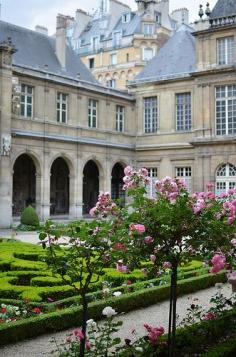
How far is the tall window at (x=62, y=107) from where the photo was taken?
26719mm

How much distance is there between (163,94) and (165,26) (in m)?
28.5

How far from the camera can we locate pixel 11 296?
8.80 m

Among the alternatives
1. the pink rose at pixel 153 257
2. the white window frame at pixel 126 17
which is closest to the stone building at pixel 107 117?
the pink rose at pixel 153 257

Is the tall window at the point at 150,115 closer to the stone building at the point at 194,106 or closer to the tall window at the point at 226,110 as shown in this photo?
the stone building at the point at 194,106

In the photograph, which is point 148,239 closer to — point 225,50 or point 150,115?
point 225,50

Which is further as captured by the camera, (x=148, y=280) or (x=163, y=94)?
(x=163, y=94)

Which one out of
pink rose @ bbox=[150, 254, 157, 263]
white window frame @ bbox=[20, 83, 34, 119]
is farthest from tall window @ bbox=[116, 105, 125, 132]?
pink rose @ bbox=[150, 254, 157, 263]

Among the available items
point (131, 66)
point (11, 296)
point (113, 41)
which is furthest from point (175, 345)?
point (113, 41)

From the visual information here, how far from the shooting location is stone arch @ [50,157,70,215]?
30.0 meters

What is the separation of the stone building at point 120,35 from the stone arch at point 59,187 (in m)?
22.8

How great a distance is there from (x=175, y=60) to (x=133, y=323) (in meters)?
23.9

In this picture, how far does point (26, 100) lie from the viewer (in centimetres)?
2517

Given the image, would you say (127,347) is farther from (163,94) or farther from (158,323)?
(163,94)

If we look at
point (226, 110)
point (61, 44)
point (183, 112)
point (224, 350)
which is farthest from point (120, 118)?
point (224, 350)
